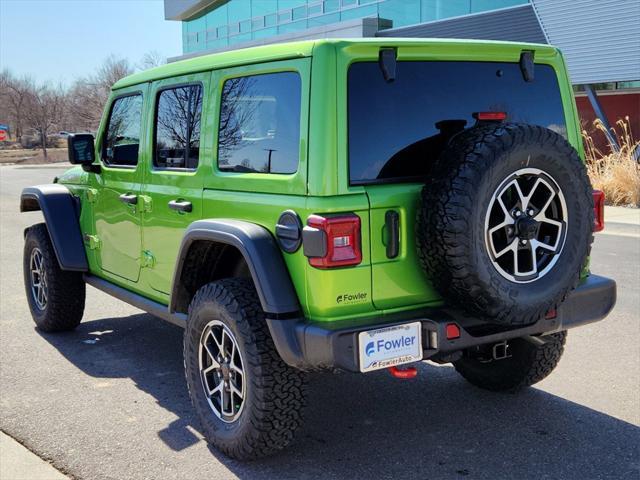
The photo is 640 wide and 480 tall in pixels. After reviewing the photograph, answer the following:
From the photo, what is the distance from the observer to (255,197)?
3.58 metres

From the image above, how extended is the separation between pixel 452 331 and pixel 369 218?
620 millimetres

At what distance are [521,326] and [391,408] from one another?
3.55 feet

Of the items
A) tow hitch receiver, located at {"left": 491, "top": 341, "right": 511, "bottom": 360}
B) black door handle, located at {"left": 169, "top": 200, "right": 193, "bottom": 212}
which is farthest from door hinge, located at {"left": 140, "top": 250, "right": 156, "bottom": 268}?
tow hitch receiver, located at {"left": 491, "top": 341, "right": 511, "bottom": 360}

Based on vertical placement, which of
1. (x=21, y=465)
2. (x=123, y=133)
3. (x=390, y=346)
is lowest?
(x=21, y=465)

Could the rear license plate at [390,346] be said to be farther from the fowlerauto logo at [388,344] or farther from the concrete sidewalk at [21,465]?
the concrete sidewalk at [21,465]

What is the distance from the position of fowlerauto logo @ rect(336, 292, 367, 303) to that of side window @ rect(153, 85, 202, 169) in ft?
4.34

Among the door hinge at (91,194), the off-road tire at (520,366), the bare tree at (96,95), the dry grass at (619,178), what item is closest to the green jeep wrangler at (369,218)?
the off-road tire at (520,366)

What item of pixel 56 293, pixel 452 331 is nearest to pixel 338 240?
pixel 452 331

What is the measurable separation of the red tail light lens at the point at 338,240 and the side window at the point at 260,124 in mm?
367

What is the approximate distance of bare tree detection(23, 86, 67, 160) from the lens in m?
69.1

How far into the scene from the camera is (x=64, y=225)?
5.64 meters

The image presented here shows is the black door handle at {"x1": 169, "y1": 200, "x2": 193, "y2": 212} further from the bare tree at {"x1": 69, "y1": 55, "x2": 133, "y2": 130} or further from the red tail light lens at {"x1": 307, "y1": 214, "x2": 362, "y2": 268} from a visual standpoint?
the bare tree at {"x1": 69, "y1": 55, "x2": 133, "y2": 130}

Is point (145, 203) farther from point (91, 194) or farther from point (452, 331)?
point (452, 331)

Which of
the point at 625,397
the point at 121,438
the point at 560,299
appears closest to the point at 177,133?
the point at 121,438
